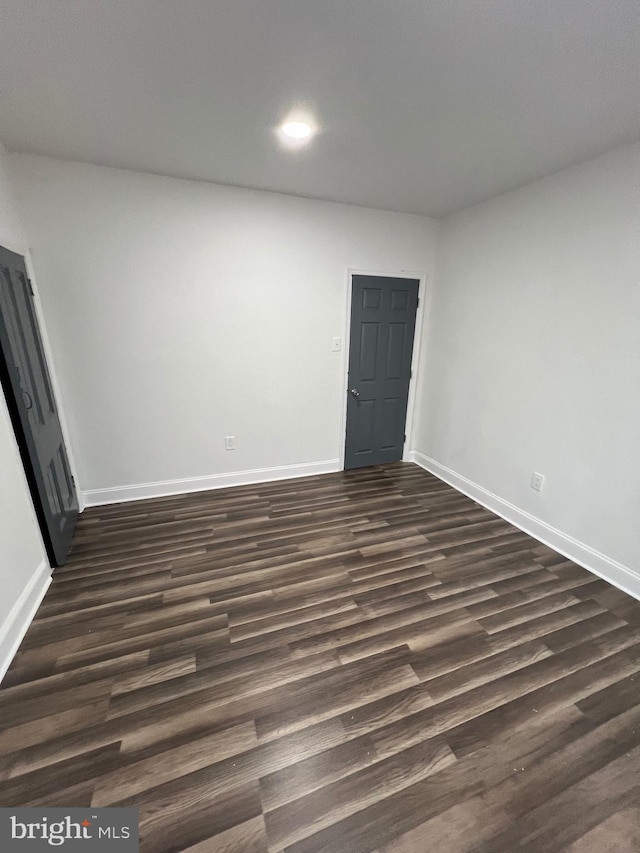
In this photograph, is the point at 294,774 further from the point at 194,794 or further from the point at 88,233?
the point at 88,233

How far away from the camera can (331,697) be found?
151cm

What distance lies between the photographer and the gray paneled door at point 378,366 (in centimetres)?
347

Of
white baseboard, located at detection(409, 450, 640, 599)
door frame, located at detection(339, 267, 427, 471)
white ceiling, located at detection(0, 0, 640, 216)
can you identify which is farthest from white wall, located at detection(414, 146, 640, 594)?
white ceiling, located at detection(0, 0, 640, 216)

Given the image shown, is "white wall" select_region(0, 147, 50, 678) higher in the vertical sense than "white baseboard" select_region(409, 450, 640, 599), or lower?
higher

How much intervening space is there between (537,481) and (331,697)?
2.20 metres

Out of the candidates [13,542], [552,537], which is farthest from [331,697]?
[552,537]

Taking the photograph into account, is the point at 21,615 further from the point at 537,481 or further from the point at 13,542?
the point at 537,481

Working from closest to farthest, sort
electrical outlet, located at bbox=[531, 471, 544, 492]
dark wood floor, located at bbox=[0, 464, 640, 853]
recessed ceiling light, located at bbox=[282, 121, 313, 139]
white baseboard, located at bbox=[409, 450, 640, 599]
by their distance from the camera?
1. dark wood floor, located at bbox=[0, 464, 640, 853]
2. recessed ceiling light, located at bbox=[282, 121, 313, 139]
3. white baseboard, located at bbox=[409, 450, 640, 599]
4. electrical outlet, located at bbox=[531, 471, 544, 492]

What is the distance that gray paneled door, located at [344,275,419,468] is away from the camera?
347 cm

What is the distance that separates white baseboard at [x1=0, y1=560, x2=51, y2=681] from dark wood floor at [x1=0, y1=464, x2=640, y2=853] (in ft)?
0.15

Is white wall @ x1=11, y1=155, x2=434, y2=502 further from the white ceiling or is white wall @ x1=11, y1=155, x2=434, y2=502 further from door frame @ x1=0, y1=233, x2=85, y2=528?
the white ceiling

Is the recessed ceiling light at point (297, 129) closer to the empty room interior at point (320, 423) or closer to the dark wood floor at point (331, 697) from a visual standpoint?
the empty room interior at point (320, 423)

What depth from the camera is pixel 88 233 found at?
2.54 m

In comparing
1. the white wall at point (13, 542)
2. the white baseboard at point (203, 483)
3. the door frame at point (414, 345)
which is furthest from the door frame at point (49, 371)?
the door frame at point (414, 345)
